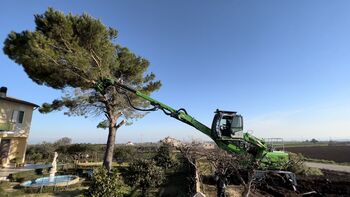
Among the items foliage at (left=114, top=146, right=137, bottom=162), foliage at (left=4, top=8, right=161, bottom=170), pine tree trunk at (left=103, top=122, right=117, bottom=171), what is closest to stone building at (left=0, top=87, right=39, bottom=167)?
foliage at (left=4, top=8, right=161, bottom=170)

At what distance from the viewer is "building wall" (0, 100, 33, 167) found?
68.8 feet

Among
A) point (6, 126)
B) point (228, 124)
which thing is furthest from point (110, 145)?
point (228, 124)

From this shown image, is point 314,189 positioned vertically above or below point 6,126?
below

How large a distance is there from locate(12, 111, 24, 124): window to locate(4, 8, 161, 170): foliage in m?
6.05

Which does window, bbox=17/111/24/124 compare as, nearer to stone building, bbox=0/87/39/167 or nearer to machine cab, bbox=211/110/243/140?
stone building, bbox=0/87/39/167

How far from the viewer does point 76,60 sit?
45.6 ft

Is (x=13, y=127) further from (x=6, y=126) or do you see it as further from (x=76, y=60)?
(x=76, y=60)

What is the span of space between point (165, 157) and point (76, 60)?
37.0 ft

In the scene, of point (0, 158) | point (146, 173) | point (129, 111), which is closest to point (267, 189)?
point (146, 173)

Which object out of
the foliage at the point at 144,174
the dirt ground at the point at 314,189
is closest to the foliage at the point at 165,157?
the foliage at the point at 144,174

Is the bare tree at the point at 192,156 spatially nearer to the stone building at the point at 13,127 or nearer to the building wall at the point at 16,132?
the stone building at the point at 13,127

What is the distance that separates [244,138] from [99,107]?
1262cm

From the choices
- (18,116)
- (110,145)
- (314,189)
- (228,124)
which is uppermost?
(18,116)

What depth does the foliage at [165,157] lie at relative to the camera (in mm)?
20880
